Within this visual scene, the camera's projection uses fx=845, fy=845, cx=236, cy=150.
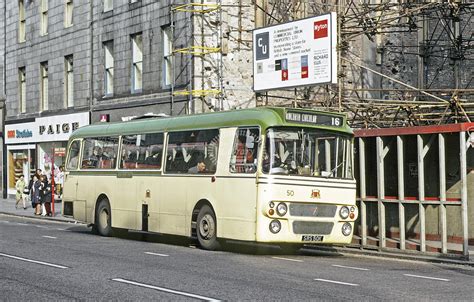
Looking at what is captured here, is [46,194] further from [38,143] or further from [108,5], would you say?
[38,143]

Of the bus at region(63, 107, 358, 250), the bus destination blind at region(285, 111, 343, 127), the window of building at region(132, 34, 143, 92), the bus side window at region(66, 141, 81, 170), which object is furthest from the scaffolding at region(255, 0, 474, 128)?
the bus destination blind at region(285, 111, 343, 127)

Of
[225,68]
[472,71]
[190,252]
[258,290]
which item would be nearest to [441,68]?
[472,71]

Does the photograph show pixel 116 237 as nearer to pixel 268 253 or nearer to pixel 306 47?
pixel 268 253

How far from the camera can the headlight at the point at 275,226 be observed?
1731 cm

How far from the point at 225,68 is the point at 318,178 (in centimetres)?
1441

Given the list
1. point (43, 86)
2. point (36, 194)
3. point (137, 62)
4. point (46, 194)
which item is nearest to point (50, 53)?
point (43, 86)

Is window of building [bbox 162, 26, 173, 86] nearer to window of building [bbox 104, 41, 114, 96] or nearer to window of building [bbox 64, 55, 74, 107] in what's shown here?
window of building [bbox 104, 41, 114, 96]

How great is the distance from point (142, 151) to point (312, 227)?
5800 mm

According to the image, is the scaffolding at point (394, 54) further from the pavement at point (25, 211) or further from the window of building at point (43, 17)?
the window of building at point (43, 17)

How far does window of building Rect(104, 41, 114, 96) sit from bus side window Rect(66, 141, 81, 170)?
492 inches

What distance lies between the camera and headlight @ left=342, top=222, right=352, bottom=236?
18.3m

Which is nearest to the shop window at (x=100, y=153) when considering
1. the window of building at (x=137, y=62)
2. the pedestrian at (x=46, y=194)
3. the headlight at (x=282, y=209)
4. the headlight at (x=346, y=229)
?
the headlight at (x=282, y=209)

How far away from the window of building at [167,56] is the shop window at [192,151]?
12910 mm

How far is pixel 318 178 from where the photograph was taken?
17.9 m
